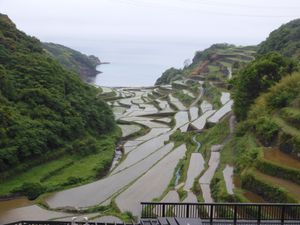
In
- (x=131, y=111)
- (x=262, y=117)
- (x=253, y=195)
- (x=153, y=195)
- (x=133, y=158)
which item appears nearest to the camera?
(x=253, y=195)

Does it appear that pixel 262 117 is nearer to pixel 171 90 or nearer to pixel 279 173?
pixel 279 173

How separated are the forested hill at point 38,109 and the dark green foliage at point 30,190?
1.69 m

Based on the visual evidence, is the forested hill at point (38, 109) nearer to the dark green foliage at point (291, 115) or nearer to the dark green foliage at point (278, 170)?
the dark green foliage at point (278, 170)

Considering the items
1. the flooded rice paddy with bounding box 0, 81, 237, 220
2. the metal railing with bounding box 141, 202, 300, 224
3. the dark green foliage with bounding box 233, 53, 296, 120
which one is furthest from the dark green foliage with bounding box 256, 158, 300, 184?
the dark green foliage with bounding box 233, 53, 296, 120

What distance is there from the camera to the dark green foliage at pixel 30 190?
80.4 feet

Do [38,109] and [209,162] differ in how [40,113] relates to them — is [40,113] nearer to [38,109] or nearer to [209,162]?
[38,109]

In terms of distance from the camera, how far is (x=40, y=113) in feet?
103

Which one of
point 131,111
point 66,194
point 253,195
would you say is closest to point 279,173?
point 253,195

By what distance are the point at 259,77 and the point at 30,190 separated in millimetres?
16707

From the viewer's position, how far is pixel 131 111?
2140 inches

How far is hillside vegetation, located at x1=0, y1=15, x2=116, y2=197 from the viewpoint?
27531 mm

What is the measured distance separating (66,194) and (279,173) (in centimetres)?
1174

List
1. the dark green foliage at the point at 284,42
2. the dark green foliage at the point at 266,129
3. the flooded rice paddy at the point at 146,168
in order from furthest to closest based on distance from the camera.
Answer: the dark green foliage at the point at 284,42 → the dark green foliage at the point at 266,129 → the flooded rice paddy at the point at 146,168

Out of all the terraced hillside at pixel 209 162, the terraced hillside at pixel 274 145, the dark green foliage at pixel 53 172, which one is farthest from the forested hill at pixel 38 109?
the terraced hillside at pixel 274 145
